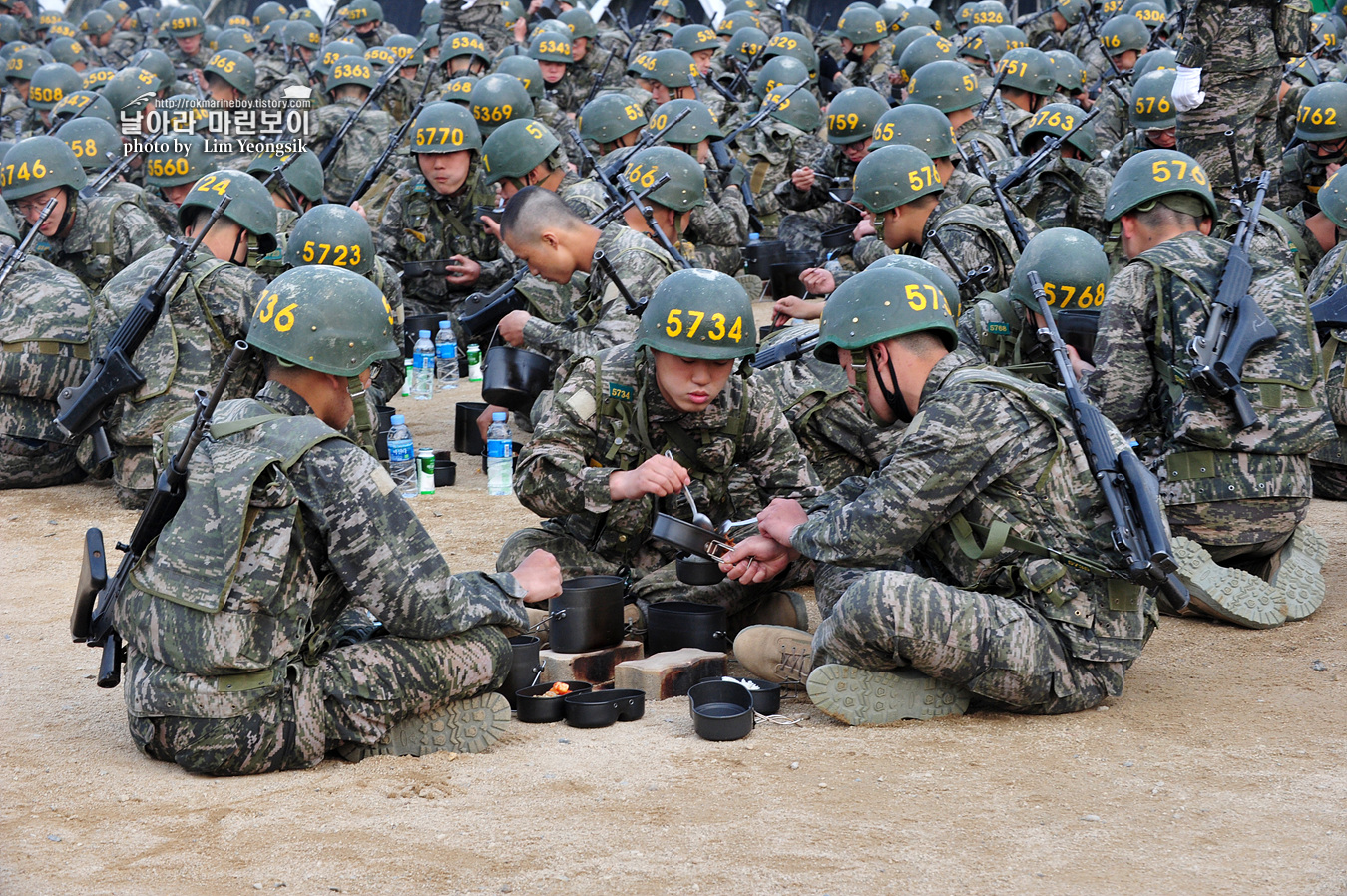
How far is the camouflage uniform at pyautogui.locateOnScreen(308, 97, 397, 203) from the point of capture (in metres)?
14.7

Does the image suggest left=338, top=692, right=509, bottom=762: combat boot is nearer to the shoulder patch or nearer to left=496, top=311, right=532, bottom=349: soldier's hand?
the shoulder patch

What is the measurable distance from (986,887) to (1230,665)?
94.2 inches

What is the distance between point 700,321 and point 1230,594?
2.55 metres

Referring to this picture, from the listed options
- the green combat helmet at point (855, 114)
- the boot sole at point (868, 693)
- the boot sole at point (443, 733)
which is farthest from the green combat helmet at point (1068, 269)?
the green combat helmet at point (855, 114)

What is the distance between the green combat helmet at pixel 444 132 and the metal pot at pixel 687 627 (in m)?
6.19

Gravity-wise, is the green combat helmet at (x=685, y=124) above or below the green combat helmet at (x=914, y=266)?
above

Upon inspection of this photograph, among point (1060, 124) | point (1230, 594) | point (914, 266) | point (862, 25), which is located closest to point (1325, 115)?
point (1060, 124)

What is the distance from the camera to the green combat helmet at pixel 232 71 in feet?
57.4

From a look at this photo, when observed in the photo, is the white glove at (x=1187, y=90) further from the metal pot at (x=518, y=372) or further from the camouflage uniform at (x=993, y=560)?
the camouflage uniform at (x=993, y=560)

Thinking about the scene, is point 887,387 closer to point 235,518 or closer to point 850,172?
point 235,518

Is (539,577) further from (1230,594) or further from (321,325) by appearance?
(1230,594)

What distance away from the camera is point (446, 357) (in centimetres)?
1099

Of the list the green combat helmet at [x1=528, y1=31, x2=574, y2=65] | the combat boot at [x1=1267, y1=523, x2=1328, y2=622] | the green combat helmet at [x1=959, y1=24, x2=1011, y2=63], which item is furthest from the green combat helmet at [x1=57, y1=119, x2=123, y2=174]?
the combat boot at [x1=1267, y1=523, x2=1328, y2=622]

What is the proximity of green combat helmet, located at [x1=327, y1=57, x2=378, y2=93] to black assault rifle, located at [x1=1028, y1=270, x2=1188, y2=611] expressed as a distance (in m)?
13.5
